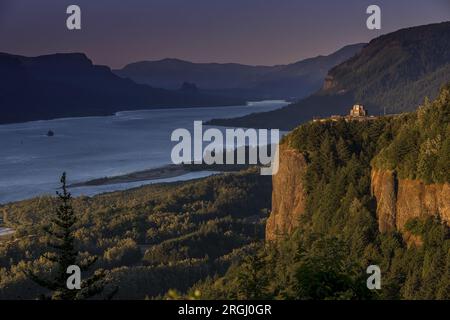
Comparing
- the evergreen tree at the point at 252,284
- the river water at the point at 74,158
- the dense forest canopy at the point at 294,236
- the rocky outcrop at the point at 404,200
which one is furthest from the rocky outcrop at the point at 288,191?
the river water at the point at 74,158

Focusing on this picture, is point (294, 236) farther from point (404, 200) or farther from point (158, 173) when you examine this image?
point (158, 173)

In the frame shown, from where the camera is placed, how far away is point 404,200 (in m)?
36.2

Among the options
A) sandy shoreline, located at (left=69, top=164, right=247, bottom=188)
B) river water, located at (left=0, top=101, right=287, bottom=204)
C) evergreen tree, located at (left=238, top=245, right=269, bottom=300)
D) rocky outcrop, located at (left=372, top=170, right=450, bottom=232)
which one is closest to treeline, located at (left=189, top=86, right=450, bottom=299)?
evergreen tree, located at (left=238, top=245, right=269, bottom=300)

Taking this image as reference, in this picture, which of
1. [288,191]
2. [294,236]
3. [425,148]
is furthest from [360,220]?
[288,191]

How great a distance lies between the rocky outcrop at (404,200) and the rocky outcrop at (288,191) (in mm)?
8525

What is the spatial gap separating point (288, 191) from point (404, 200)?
13491mm

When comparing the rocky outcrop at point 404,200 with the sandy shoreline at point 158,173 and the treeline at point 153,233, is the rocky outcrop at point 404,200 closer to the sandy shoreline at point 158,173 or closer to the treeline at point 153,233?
the treeline at point 153,233

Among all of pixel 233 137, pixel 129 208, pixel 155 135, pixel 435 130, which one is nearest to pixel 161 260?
pixel 129 208

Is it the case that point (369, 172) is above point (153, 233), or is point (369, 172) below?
above

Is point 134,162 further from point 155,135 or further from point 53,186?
point 155,135

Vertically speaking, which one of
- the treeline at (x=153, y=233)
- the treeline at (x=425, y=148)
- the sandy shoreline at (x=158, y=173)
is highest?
the treeline at (x=425, y=148)

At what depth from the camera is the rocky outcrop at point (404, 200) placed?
33925 mm

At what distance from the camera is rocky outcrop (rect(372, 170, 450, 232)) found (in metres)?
33.9

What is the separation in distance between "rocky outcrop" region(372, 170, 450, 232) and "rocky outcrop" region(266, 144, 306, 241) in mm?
8525
